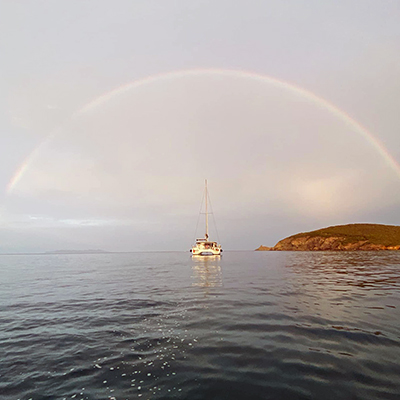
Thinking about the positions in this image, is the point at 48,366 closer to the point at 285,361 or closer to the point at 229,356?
the point at 229,356

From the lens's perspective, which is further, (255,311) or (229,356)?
(255,311)

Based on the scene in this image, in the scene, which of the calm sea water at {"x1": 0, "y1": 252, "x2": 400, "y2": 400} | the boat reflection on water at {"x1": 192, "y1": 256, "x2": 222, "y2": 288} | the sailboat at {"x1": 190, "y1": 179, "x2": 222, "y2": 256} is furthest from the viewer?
the sailboat at {"x1": 190, "y1": 179, "x2": 222, "y2": 256}

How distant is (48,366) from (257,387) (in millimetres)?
6920

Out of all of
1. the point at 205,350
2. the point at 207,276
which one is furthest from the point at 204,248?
the point at 205,350

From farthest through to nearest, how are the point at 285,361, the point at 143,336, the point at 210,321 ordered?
the point at 210,321 < the point at 143,336 < the point at 285,361

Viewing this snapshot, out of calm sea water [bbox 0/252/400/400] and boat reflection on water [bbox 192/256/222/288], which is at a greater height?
boat reflection on water [bbox 192/256/222/288]

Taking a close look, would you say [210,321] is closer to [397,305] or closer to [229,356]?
[229,356]

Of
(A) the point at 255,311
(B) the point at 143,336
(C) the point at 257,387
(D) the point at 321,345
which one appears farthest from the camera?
(A) the point at 255,311

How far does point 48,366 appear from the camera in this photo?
8.14 m

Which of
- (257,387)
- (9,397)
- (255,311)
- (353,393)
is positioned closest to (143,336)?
(9,397)

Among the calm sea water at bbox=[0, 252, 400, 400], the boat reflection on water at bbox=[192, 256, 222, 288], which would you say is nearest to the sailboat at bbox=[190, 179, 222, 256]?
the boat reflection on water at bbox=[192, 256, 222, 288]

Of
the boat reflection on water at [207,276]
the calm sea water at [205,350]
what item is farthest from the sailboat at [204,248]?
the calm sea water at [205,350]

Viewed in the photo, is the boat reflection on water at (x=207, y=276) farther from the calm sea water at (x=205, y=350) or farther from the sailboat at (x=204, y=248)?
the sailboat at (x=204, y=248)

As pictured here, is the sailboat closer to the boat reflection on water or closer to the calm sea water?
the boat reflection on water
